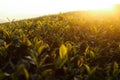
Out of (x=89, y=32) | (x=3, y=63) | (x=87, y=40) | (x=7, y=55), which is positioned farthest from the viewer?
(x=89, y=32)

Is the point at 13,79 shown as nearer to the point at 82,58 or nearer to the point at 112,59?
the point at 82,58

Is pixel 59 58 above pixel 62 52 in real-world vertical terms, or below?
below

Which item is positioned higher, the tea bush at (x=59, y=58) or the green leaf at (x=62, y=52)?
the green leaf at (x=62, y=52)

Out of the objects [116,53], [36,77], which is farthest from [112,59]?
[36,77]

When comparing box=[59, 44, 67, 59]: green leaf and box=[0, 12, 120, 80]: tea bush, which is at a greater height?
box=[59, 44, 67, 59]: green leaf

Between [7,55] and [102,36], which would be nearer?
[7,55]

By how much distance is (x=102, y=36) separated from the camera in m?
8.05

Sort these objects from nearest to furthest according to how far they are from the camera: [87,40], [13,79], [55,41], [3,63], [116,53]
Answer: [13,79]
[3,63]
[116,53]
[55,41]
[87,40]

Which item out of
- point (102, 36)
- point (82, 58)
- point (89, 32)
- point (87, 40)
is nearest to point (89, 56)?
point (82, 58)

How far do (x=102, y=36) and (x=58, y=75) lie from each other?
3.37 metres

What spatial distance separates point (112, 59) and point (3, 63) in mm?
2637

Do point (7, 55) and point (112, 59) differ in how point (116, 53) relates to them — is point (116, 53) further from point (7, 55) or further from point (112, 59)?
point (7, 55)

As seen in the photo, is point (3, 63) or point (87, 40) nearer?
point (3, 63)

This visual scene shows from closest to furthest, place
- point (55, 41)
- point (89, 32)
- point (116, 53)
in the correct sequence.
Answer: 1. point (116, 53)
2. point (55, 41)
3. point (89, 32)
